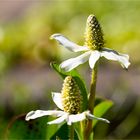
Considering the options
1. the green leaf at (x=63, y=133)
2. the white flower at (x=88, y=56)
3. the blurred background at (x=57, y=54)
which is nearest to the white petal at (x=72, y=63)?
the white flower at (x=88, y=56)

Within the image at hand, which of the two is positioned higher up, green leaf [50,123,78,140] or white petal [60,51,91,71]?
white petal [60,51,91,71]

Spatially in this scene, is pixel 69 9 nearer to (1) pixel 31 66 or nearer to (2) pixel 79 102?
(1) pixel 31 66

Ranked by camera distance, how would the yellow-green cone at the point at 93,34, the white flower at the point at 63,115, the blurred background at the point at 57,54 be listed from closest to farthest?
the white flower at the point at 63,115, the yellow-green cone at the point at 93,34, the blurred background at the point at 57,54

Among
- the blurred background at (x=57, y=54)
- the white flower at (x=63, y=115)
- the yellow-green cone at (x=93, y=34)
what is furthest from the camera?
the blurred background at (x=57, y=54)

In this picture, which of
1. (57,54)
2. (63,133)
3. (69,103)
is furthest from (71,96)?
(57,54)

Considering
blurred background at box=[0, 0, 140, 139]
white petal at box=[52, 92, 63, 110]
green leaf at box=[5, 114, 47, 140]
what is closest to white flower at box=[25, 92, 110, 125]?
white petal at box=[52, 92, 63, 110]

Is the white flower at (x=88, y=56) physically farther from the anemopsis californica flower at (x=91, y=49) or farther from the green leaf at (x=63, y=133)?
the green leaf at (x=63, y=133)

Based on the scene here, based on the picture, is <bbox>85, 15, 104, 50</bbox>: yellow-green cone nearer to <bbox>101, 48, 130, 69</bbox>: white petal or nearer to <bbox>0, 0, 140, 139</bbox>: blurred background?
<bbox>101, 48, 130, 69</bbox>: white petal
